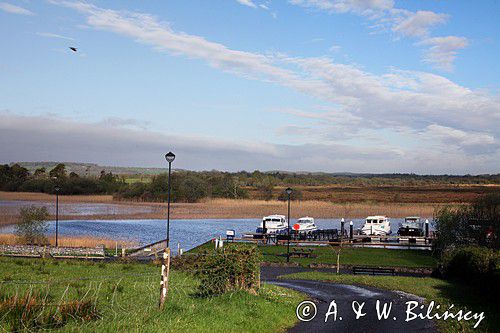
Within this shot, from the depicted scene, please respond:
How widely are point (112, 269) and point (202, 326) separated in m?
15.2

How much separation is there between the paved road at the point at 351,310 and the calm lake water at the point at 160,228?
25830 millimetres

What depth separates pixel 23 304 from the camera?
45.2ft

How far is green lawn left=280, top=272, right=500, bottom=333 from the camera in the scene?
17.2 metres

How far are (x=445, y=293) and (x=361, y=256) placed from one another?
816 inches

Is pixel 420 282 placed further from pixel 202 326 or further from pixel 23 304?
pixel 23 304

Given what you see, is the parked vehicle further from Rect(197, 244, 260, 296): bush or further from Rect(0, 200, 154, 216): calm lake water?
Rect(197, 244, 260, 296): bush

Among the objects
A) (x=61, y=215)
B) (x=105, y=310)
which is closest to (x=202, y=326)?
(x=105, y=310)

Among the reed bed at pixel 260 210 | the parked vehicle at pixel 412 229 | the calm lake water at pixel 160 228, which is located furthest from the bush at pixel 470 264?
the reed bed at pixel 260 210

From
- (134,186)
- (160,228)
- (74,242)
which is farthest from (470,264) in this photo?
(134,186)

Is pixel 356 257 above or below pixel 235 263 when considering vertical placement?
below

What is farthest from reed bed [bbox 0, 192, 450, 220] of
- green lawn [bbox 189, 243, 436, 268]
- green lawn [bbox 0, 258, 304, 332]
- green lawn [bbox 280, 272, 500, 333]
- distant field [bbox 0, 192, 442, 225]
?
green lawn [bbox 0, 258, 304, 332]

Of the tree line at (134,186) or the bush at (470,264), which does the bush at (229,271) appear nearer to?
the bush at (470,264)

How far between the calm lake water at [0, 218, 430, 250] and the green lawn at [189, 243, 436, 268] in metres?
9.96

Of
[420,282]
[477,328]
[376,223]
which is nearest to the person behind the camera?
[477,328]
